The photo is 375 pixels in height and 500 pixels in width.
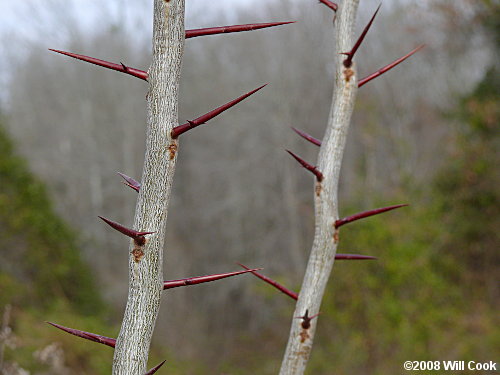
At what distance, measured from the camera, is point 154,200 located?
1.04 meters

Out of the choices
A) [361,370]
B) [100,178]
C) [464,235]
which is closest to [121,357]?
[361,370]

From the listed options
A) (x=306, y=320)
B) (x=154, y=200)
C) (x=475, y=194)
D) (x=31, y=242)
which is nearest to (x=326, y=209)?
(x=306, y=320)

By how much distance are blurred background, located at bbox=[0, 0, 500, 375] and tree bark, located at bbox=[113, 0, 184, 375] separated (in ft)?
8.79

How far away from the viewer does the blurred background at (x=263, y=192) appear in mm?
6734

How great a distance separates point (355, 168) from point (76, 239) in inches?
426

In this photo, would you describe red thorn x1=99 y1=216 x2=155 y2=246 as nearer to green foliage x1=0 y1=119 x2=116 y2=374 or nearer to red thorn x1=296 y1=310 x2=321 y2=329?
red thorn x1=296 y1=310 x2=321 y2=329

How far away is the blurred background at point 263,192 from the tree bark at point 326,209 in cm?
250

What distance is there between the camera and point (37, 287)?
6.82 meters

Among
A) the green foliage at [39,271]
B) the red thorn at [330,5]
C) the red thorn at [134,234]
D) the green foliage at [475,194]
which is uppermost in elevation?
the green foliage at [475,194]

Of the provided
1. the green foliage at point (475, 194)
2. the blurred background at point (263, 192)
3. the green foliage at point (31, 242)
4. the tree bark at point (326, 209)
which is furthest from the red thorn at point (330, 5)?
the green foliage at point (475, 194)

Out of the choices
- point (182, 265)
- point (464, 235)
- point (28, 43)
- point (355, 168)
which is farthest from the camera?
point (28, 43)

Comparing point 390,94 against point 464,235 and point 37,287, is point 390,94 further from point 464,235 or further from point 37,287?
point 37,287

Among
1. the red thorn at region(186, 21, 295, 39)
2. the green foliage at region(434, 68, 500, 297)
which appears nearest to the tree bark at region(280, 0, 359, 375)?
the red thorn at region(186, 21, 295, 39)

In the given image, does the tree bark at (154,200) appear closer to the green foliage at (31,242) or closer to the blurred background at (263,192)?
the blurred background at (263,192)
